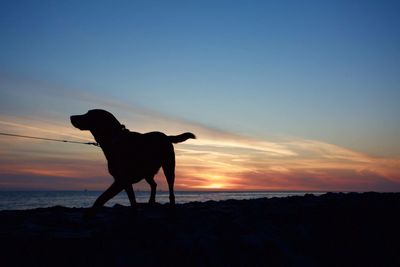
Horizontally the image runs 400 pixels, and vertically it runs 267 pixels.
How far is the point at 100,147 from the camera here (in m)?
7.01

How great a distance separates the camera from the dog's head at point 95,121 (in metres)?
6.80

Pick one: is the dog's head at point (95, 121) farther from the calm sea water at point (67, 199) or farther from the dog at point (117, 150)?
the calm sea water at point (67, 199)

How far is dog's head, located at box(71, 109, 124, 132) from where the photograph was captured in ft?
22.3

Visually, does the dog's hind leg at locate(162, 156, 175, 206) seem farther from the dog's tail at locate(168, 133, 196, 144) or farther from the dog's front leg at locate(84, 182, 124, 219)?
the dog's front leg at locate(84, 182, 124, 219)

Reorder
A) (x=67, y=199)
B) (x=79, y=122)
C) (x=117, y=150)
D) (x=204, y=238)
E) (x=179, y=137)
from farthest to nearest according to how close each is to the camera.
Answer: (x=67, y=199), (x=179, y=137), (x=117, y=150), (x=79, y=122), (x=204, y=238)

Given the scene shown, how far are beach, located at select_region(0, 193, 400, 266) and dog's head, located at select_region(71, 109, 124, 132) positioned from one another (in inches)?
64.2

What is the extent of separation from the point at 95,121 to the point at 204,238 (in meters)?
2.88

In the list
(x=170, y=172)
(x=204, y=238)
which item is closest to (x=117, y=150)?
(x=170, y=172)

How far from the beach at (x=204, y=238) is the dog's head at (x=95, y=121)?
1.63 metres

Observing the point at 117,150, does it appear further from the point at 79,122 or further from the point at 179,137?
the point at 179,137

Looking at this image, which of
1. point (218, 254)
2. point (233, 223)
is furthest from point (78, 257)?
point (233, 223)

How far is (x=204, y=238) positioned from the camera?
5809mm

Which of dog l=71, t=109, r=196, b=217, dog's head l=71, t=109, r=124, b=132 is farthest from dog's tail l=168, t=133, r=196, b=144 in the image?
dog's head l=71, t=109, r=124, b=132

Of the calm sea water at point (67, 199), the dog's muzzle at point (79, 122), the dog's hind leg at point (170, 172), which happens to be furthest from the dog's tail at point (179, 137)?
the calm sea water at point (67, 199)
